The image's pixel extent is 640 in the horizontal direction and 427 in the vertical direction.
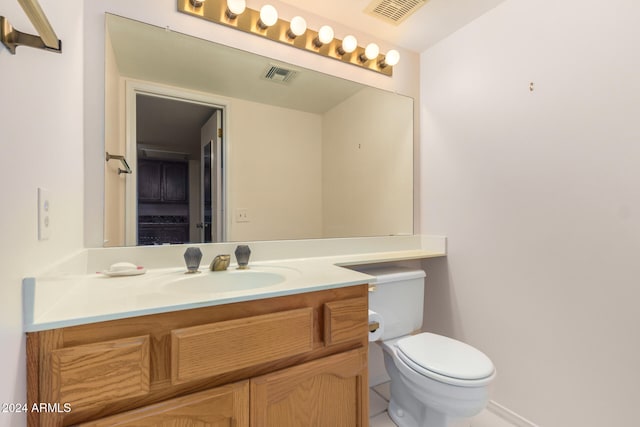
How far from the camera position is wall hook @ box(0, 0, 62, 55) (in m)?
0.45

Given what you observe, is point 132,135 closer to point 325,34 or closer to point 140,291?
point 140,291

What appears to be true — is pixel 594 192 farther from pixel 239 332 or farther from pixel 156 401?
pixel 156 401

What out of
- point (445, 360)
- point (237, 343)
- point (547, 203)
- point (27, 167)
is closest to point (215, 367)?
point (237, 343)

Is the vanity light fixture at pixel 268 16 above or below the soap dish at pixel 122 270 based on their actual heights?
above

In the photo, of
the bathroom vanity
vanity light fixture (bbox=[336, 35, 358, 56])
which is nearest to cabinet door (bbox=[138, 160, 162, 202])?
the bathroom vanity

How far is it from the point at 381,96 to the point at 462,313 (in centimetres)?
139

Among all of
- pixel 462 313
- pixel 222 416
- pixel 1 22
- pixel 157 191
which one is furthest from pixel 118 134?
pixel 462 313

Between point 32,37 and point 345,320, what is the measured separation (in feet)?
3.25

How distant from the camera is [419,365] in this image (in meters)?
1.17

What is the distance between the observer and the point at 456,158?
164cm

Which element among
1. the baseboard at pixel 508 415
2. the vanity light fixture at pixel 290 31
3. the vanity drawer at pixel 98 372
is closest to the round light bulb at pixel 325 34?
the vanity light fixture at pixel 290 31

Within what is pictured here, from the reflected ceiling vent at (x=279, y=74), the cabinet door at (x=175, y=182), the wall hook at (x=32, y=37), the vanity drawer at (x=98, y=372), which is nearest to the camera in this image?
the wall hook at (x=32, y=37)

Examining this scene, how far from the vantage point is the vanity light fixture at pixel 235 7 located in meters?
1.27

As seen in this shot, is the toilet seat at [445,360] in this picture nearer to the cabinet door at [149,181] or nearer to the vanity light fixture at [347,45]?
the cabinet door at [149,181]
